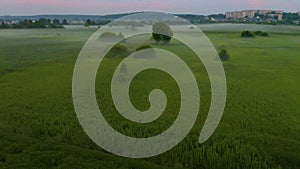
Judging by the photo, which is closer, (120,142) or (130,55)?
(120,142)

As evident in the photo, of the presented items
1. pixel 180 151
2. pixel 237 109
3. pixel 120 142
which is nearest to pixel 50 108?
pixel 120 142

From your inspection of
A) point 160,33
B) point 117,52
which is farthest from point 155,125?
point 160,33

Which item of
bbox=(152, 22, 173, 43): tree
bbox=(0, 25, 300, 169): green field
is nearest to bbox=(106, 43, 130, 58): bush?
bbox=(0, 25, 300, 169): green field

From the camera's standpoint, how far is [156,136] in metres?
13.9

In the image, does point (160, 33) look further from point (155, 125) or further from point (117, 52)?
point (155, 125)

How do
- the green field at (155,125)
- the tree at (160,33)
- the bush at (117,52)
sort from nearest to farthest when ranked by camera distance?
1. the green field at (155,125)
2. the bush at (117,52)
3. the tree at (160,33)

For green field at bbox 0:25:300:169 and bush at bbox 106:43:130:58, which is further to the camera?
bush at bbox 106:43:130:58

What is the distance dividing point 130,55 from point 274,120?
81.9 ft

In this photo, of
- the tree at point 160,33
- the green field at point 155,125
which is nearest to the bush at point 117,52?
the green field at point 155,125

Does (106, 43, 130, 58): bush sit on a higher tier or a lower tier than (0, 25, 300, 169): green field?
higher

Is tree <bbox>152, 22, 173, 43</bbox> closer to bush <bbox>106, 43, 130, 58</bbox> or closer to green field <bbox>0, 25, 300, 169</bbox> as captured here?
bush <bbox>106, 43, 130, 58</bbox>

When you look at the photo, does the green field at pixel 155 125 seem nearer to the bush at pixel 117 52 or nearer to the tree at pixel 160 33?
A: the bush at pixel 117 52

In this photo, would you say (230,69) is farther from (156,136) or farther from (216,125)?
(156,136)

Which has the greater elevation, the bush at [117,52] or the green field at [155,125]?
the bush at [117,52]
